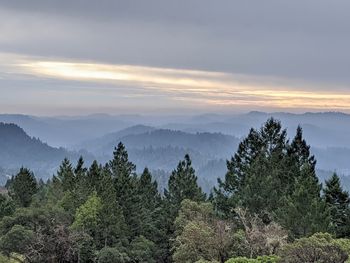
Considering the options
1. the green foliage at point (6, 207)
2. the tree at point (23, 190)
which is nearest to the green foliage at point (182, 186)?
the green foliage at point (6, 207)

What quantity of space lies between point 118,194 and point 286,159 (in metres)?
16.6

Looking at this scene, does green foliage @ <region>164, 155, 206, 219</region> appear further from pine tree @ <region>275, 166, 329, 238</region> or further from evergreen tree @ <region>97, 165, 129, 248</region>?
pine tree @ <region>275, 166, 329, 238</region>

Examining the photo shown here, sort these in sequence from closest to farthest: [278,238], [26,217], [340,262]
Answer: [340,262]
[278,238]
[26,217]

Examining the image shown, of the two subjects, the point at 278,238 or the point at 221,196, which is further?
the point at 221,196

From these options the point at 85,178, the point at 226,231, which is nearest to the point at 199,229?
the point at 226,231

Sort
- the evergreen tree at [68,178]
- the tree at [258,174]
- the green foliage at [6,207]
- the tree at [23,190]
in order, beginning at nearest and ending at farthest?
the tree at [258,174] → the green foliage at [6,207] → the evergreen tree at [68,178] → the tree at [23,190]

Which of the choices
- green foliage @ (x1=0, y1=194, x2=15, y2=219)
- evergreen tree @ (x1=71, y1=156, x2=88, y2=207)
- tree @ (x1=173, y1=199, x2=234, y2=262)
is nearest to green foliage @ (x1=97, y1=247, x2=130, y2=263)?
evergreen tree @ (x1=71, y1=156, x2=88, y2=207)

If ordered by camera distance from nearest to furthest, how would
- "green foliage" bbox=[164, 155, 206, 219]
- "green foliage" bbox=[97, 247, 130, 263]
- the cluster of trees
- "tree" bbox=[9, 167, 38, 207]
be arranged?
the cluster of trees → "green foliage" bbox=[97, 247, 130, 263] → "green foliage" bbox=[164, 155, 206, 219] → "tree" bbox=[9, 167, 38, 207]

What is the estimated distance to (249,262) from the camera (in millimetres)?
21594

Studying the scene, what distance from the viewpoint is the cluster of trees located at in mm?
30266

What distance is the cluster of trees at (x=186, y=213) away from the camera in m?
30.3

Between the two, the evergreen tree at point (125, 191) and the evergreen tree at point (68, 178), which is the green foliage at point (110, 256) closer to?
the evergreen tree at point (125, 191)

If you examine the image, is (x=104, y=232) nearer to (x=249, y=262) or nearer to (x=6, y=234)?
(x=6, y=234)

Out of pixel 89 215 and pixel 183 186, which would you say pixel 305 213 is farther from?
pixel 89 215
